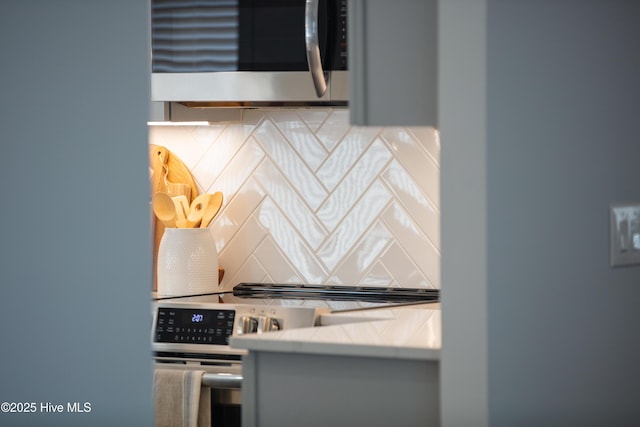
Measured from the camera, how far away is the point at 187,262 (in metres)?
2.82

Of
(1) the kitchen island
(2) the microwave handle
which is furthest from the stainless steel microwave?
(1) the kitchen island

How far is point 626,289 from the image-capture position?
1.65 m

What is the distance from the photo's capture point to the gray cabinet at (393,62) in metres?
1.60

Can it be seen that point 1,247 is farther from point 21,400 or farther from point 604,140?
point 604,140

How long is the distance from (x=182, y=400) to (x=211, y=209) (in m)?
0.80

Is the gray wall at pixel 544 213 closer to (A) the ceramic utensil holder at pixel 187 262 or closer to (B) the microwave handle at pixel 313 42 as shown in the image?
(B) the microwave handle at pixel 313 42

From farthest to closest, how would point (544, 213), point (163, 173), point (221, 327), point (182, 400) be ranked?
point (163, 173) < point (221, 327) < point (182, 400) < point (544, 213)

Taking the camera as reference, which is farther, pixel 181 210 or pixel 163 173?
pixel 163 173

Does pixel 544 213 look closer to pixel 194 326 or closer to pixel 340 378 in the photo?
pixel 340 378

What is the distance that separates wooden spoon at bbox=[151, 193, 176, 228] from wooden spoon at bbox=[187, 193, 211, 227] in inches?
2.4

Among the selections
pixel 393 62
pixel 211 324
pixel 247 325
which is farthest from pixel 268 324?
pixel 393 62

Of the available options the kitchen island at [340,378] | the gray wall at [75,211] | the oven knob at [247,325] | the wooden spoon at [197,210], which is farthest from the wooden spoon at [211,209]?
the gray wall at [75,211]

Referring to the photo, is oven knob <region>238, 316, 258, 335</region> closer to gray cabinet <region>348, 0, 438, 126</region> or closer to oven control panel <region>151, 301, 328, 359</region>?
oven control panel <region>151, 301, 328, 359</region>

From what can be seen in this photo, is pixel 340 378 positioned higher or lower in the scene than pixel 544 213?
lower
